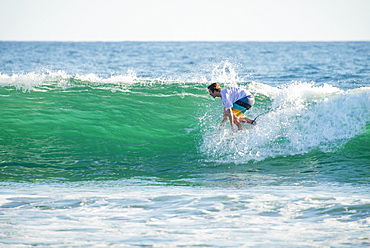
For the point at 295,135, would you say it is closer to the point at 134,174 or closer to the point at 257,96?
the point at 257,96

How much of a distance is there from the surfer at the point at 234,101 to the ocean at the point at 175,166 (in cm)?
38

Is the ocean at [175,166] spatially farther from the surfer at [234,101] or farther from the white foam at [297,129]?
the surfer at [234,101]

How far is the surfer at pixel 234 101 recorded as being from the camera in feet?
26.1

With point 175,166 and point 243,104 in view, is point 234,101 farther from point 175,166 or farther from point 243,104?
point 175,166

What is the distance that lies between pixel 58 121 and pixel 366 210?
25.3 feet

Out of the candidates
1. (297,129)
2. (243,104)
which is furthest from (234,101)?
(297,129)

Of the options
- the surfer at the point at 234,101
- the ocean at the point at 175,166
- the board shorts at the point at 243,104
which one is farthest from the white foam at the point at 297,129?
the board shorts at the point at 243,104

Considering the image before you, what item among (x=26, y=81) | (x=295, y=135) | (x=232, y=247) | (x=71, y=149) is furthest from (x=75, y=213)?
(x=26, y=81)

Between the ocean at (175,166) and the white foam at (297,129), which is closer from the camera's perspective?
the ocean at (175,166)

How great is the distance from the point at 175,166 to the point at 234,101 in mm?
1791

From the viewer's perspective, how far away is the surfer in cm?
796

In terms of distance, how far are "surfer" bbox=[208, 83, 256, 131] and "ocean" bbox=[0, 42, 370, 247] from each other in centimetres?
38

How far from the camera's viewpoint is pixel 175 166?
7.97 metres

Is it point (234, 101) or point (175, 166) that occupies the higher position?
point (234, 101)
